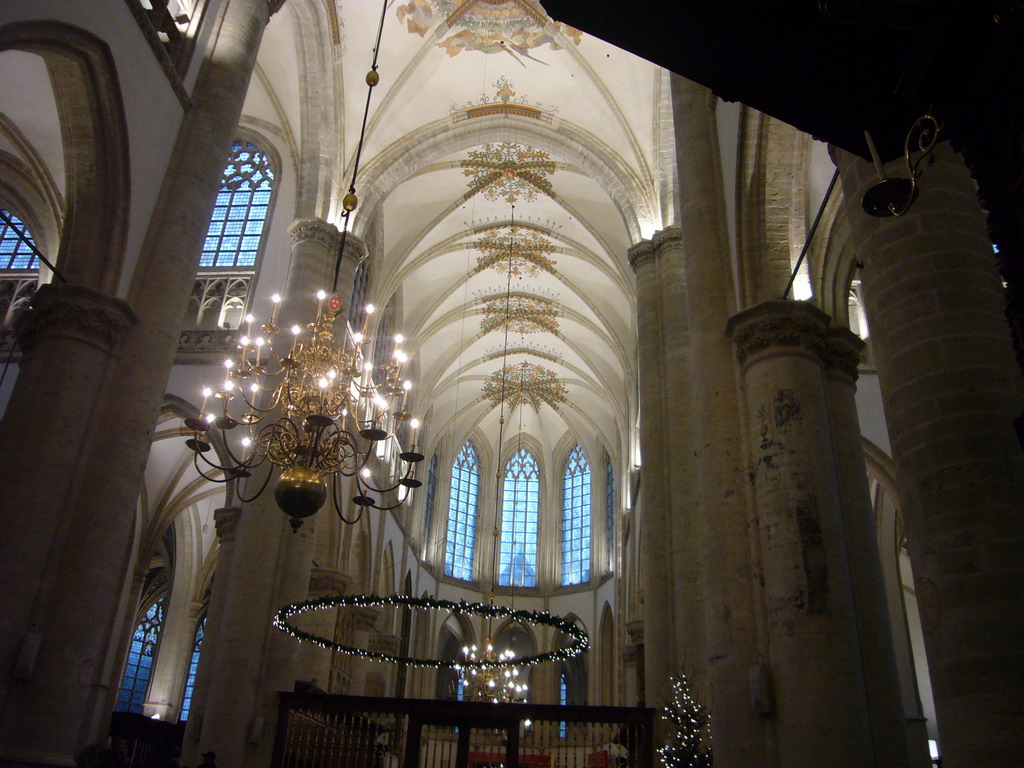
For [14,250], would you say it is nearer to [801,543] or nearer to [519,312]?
[519,312]

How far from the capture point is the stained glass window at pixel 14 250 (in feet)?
51.4

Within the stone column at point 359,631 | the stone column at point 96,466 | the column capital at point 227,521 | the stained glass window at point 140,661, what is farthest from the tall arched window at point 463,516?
the stone column at point 96,466

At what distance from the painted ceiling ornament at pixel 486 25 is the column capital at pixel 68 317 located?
10872 mm

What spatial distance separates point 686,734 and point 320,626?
30.2ft

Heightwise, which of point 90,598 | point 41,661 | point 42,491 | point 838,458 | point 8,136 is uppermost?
point 8,136

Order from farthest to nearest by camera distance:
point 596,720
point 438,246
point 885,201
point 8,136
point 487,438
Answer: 1. point 487,438
2. point 438,246
3. point 8,136
4. point 596,720
5. point 885,201

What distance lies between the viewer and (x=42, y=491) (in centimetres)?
742

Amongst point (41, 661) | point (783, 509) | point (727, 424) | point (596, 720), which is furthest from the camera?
point (596, 720)

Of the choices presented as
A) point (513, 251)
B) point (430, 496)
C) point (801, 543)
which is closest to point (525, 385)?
point (430, 496)

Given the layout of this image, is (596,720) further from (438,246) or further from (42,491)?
(438,246)

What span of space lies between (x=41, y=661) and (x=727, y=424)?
21.1 ft

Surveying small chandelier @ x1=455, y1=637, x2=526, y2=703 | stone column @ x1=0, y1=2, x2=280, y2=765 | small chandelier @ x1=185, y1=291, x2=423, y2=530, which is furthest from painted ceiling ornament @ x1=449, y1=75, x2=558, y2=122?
small chandelier @ x1=455, y1=637, x2=526, y2=703

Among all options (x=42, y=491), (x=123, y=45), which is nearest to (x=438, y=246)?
(x=123, y=45)

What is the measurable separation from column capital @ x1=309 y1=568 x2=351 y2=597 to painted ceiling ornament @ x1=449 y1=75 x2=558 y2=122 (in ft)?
32.1
